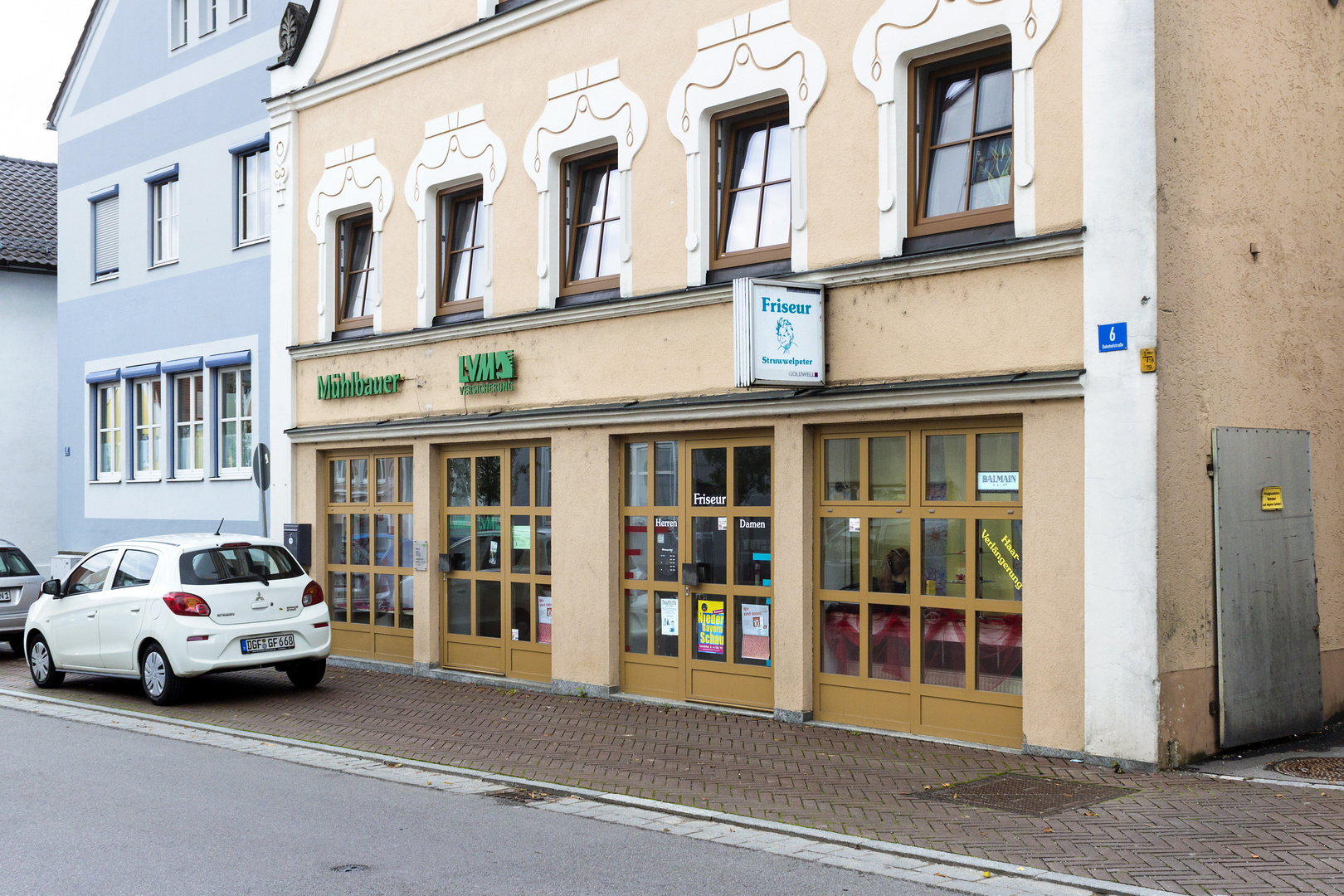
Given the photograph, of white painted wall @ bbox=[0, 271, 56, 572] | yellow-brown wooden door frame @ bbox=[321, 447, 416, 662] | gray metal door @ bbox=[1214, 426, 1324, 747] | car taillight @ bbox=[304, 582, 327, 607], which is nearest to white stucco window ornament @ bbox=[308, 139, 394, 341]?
yellow-brown wooden door frame @ bbox=[321, 447, 416, 662]

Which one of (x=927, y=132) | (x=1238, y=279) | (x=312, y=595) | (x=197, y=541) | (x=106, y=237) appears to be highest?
(x=106, y=237)

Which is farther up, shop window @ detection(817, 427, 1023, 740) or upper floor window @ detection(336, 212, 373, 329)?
upper floor window @ detection(336, 212, 373, 329)

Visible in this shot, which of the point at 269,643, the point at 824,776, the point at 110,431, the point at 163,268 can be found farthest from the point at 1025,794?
the point at 110,431

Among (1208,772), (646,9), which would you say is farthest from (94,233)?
(1208,772)

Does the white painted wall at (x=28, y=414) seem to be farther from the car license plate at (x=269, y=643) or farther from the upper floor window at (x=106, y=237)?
the car license plate at (x=269, y=643)

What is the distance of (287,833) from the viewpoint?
7.19 m

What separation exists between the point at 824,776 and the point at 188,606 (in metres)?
6.58

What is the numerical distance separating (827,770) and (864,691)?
156cm

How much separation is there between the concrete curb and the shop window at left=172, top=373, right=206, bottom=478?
8.28 m

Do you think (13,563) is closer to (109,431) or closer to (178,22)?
(109,431)

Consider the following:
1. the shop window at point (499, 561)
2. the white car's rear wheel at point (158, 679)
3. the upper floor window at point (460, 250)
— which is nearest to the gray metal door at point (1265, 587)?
the shop window at point (499, 561)

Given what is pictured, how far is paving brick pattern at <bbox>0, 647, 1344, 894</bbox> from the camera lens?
6621mm

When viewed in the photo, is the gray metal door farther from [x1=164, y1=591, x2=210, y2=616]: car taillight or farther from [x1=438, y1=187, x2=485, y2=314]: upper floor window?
[x1=164, y1=591, x2=210, y2=616]: car taillight

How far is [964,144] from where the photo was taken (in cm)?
992
